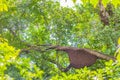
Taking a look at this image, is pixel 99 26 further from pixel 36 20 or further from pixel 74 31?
pixel 36 20

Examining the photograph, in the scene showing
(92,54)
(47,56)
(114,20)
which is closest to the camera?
(92,54)

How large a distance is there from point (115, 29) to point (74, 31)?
136 centimetres

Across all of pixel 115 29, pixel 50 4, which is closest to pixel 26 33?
pixel 50 4

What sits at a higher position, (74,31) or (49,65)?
(74,31)

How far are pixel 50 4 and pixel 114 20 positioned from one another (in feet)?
5.14

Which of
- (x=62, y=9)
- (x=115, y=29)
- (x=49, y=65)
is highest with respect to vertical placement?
(x=62, y=9)

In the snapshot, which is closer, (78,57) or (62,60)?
(78,57)

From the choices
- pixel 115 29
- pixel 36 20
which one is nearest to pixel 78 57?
pixel 115 29

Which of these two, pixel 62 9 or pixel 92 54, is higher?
pixel 62 9

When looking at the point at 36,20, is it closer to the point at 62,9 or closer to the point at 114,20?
the point at 62,9

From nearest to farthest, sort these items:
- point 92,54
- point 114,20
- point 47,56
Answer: point 92,54 → point 114,20 → point 47,56

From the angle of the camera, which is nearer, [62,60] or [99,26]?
[99,26]

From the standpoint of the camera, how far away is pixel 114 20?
899cm

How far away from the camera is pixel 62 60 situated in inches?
399
